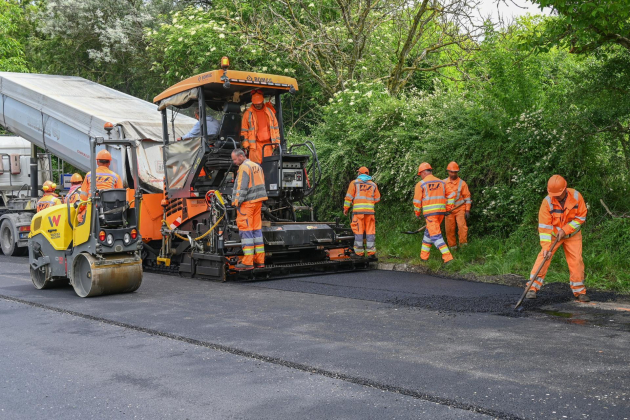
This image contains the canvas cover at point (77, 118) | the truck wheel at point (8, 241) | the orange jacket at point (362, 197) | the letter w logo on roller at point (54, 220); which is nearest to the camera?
the letter w logo on roller at point (54, 220)

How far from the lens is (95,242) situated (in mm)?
7859

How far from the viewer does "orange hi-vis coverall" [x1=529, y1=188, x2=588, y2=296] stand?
24.7 feet

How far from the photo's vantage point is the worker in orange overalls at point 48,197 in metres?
Answer: 11.8

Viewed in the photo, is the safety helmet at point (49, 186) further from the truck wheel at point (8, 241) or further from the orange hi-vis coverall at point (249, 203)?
the orange hi-vis coverall at point (249, 203)

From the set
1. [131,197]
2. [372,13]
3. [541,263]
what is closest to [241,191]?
[131,197]

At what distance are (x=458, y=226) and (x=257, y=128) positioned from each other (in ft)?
11.9

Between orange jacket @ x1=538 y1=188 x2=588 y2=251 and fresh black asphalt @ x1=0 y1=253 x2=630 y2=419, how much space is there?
0.79 metres

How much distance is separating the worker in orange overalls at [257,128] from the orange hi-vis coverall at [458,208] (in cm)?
292

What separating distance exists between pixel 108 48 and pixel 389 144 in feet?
46.0

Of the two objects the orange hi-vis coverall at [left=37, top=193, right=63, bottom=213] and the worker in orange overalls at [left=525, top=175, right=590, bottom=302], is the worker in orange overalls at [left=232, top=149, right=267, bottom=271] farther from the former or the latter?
the orange hi-vis coverall at [left=37, top=193, right=63, bottom=213]

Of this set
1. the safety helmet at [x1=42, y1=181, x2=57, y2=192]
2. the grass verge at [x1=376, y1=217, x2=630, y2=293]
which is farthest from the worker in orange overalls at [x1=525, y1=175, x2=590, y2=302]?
the safety helmet at [x1=42, y1=181, x2=57, y2=192]

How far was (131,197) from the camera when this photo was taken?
35.7 feet

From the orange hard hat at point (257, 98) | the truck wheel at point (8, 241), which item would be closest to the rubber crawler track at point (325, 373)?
the orange hard hat at point (257, 98)

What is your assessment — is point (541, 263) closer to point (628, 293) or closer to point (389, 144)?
point (628, 293)
